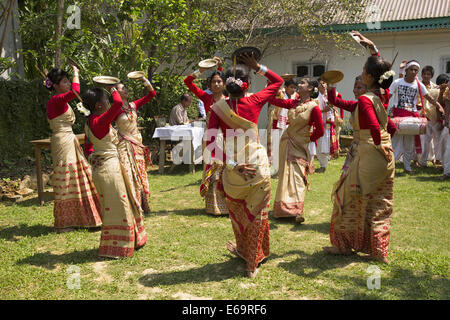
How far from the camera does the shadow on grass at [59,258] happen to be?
4.17m

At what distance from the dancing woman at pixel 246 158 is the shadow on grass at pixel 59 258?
1774 mm

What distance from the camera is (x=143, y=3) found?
8.95m

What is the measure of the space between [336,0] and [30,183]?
10.7 meters

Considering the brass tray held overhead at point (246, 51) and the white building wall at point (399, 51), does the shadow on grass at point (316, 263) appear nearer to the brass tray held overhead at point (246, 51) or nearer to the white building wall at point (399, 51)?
the brass tray held overhead at point (246, 51)

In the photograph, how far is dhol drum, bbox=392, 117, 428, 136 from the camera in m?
8.04

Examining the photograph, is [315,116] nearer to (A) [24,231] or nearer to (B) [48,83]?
(B) [48,83]

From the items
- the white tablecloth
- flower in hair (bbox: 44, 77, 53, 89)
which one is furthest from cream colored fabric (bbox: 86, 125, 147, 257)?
the white tablecloth

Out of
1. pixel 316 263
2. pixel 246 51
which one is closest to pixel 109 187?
pixel 246 51

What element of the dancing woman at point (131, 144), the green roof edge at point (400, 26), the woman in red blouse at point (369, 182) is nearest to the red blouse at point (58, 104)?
the dancing woman at point (131, 144)

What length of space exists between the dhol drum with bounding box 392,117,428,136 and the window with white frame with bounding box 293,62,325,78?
262 inches

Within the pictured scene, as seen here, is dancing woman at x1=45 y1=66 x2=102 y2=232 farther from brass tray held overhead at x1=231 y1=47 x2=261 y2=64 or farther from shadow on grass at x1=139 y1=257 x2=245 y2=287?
brass tray held overhead at x1=231 y1=47 x2=261 y2=64

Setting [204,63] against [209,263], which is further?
[204,63]

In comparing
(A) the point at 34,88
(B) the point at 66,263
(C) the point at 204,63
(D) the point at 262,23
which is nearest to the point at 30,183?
(A) the point at 34,88

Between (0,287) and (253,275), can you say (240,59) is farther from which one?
(0,287)
